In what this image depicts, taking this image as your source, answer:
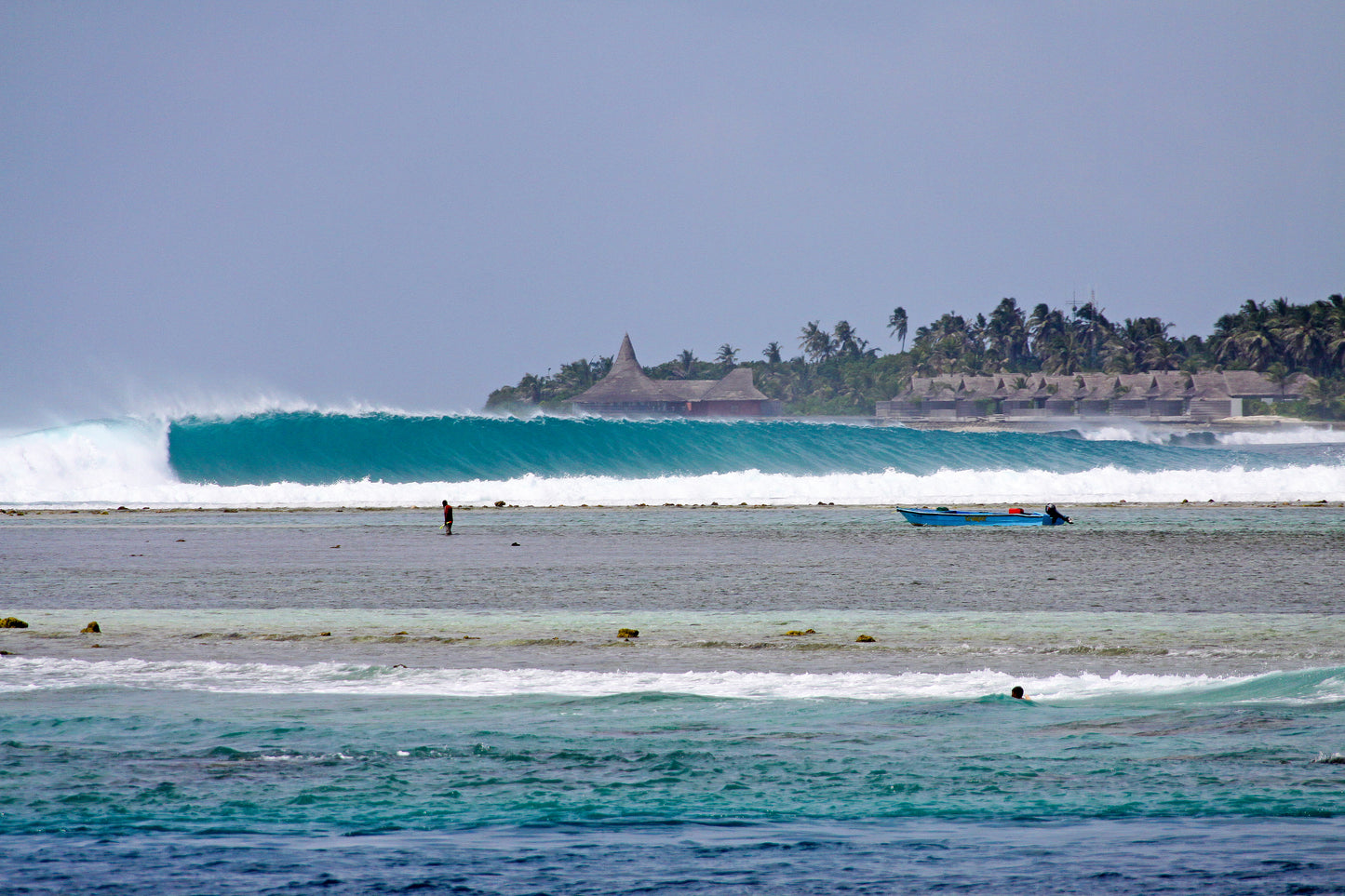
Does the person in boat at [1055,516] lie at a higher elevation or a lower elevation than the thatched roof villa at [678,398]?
lower

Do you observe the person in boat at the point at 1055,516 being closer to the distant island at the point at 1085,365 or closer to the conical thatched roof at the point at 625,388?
the distant island at the point at 1085,365

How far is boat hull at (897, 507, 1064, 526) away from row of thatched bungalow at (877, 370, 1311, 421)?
113 metres

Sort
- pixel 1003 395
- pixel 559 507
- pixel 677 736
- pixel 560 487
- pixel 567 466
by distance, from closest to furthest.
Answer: pixel 677 736 → pixel 559 507 → pixel 560 487 → pixel 567 466 → pixel 1003 395

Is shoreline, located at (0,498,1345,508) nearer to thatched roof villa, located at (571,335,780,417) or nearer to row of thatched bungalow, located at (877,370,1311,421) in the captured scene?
row of thatched bungalow, located at (877,370,1311,421)

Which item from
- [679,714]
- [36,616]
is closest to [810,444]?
[36,616]

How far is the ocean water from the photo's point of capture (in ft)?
24.9

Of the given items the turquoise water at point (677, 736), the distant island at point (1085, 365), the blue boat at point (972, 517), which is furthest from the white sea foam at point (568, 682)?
the distant island at point (1085, 365)

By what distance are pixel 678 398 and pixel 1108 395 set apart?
161 ft

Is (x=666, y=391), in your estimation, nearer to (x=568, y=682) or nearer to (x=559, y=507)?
(x=559, y=507)

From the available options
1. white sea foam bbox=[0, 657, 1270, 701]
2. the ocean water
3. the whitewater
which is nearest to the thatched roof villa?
the whitewater

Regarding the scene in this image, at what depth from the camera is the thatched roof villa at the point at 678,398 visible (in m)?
162

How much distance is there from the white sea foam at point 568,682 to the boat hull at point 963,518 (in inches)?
933

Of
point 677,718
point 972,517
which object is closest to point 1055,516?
point 972,517

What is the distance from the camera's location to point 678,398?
163 m
